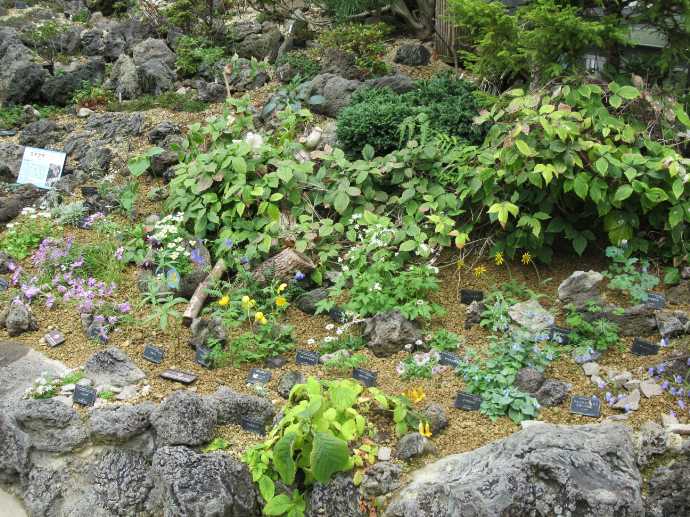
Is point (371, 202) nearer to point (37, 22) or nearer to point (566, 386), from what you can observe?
point (566, 386)

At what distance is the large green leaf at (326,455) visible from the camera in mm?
3459

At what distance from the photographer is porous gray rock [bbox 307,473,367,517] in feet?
11.7

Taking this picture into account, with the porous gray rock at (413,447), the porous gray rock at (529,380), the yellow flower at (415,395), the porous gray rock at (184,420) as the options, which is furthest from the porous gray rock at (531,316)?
the porous gray rock at (184,420)

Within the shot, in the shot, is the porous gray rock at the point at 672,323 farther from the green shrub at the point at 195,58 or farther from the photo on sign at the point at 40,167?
the green shrub at the point at 195,58

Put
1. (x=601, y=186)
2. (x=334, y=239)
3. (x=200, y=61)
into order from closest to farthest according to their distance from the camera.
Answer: (x=601, y=186), (x=334, y=239), (x=200, y=61)

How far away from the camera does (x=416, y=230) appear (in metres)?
5.42

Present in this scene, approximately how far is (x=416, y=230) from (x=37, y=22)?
9858mm

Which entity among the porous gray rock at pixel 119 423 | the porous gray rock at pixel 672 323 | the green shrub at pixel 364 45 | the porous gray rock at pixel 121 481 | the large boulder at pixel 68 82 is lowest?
the porous gray rock at pixel 121 481

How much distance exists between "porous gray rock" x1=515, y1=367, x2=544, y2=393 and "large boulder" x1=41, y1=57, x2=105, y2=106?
7.00 m

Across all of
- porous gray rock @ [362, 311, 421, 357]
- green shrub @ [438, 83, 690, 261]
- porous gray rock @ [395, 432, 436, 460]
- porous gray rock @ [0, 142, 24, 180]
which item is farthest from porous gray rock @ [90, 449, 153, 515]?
porous gray rock @ [0, 142, 24, 180]


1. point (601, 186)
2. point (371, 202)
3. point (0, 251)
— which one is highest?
point (601, 186)

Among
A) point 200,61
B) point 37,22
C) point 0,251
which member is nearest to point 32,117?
point 200,61

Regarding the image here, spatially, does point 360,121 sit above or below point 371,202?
above

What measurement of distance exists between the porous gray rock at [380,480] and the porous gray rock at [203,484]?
56cm
